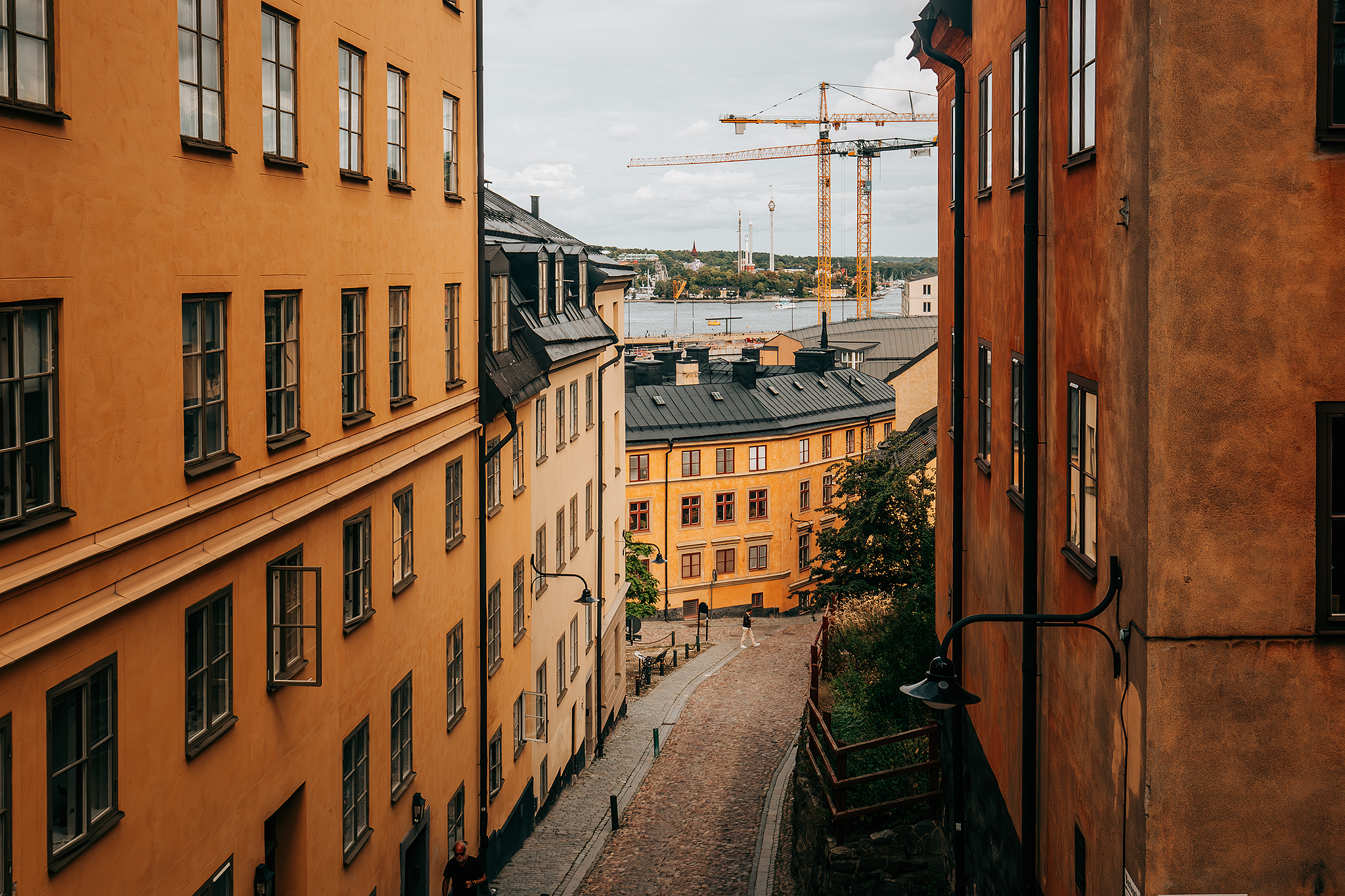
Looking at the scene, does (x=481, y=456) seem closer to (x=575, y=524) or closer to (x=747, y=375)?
(x=575, y=524)

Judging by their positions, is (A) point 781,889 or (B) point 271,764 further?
(A) point 781,889

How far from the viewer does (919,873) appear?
18156 mm

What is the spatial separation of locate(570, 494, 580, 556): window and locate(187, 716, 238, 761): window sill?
1953 centimetres

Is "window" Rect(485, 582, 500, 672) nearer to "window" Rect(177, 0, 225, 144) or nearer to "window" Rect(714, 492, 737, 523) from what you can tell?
"window" Rect(177, 0, 225, 144)

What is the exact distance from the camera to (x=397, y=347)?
1725 cm

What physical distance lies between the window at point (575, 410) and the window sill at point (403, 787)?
1431 centimetres

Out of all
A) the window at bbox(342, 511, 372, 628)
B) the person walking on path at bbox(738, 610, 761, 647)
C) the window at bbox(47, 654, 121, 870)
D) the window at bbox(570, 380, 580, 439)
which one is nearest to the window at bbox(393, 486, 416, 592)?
the window at bbox(342, 511, 372, 628)

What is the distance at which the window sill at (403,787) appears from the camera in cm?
1675

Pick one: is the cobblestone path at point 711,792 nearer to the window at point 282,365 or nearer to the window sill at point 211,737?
the window sill at point 211,737

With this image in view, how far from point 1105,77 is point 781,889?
1782 centimetres

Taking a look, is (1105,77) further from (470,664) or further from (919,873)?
(470,664)

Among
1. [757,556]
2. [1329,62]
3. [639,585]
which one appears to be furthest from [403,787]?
[757,556]

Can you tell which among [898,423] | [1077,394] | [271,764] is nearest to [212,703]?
[271,764]

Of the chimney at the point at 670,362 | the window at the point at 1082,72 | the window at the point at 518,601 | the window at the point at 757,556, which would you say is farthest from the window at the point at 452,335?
the chimney at the point at 670,362
